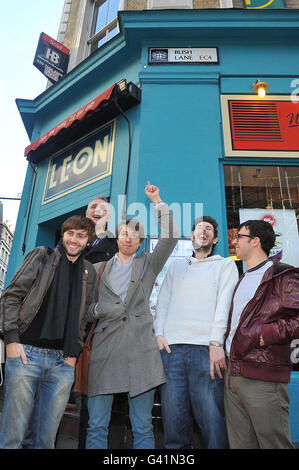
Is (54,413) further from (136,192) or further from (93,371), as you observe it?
(136,192)

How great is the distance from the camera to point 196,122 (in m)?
5.08

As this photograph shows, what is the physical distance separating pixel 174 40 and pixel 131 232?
482 cm

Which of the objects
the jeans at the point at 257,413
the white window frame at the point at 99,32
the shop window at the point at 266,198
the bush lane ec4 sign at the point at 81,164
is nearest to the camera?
the jeans at the point at 257,413

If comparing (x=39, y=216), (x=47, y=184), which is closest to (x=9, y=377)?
(x=39, y=216)

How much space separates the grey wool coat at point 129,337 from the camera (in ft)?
7.54

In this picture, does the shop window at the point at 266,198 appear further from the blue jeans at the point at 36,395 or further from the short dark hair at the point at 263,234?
the blue jeans at the point at 36,395

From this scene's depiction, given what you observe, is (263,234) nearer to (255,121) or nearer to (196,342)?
(196,342)

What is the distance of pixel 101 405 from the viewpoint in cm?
232

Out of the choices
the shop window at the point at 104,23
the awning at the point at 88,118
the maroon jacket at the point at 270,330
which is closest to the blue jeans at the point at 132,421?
the maroon jacket at the point at 270,330

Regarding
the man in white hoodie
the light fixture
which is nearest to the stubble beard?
the man in white hoodie

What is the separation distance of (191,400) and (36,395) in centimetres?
119

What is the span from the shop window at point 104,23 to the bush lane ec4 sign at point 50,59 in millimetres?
859

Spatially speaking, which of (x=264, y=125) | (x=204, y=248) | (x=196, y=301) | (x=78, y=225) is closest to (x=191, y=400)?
(x=196, y=301)

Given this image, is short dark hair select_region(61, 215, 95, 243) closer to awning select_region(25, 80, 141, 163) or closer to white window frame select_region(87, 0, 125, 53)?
awning select_region(25, 80, 141, 163)
